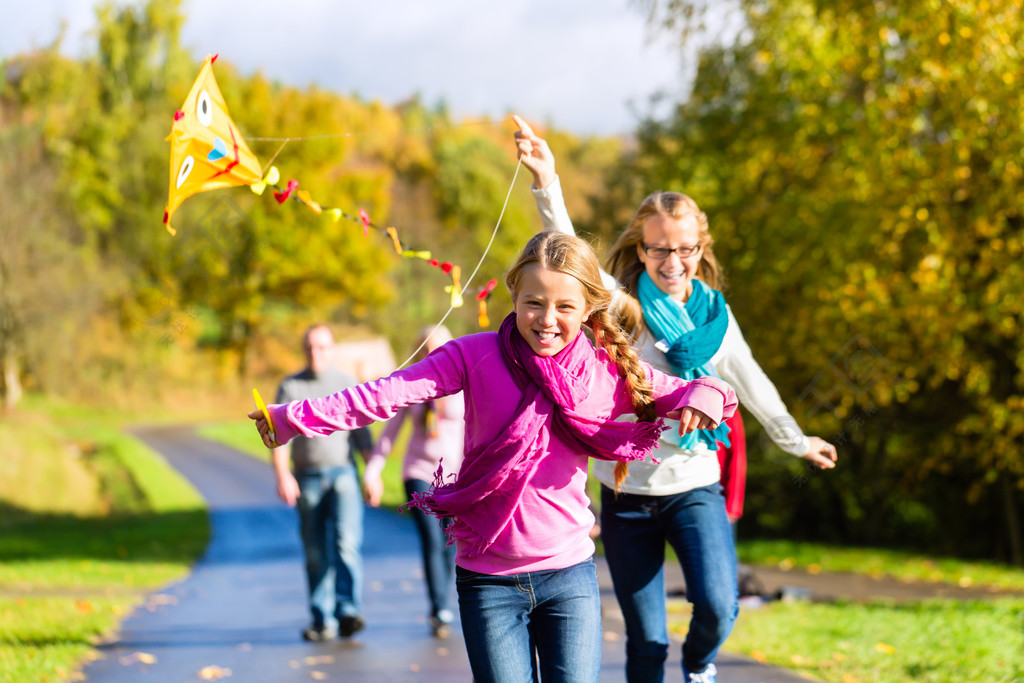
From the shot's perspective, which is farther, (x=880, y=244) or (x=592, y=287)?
(x=880, y=244)

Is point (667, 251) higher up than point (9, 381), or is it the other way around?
point (667, 251)

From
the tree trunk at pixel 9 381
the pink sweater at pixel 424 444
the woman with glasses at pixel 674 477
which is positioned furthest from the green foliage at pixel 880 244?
the tree trunk at pixel 9 381

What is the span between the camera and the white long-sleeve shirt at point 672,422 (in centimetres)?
383

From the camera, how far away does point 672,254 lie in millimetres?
4082

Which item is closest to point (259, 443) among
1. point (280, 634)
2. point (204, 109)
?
point (280, 634)

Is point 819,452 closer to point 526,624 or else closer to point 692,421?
point 692,421

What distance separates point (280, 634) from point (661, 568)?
403 cm

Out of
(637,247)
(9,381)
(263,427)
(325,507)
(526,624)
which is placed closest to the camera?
(263,427)

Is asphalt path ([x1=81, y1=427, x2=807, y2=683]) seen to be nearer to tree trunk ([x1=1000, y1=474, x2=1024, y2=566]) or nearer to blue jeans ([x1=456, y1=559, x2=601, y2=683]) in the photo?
blue jeans ([x1=456, y1=559, x2=601, y2=683])

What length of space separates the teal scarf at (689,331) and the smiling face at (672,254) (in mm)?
50

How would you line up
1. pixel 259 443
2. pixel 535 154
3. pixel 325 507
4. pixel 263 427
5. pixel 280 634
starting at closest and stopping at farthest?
pixel 263 427, pixel 535 154, pixel 325 507, pixel 280 634, pixel 259 443

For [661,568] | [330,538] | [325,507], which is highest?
[661,568]

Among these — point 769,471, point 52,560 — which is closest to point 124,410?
point 52,560

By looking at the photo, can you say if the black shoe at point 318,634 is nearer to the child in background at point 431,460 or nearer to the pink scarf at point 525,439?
the child in background at point 431,460
